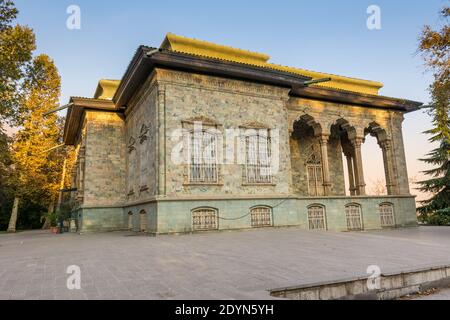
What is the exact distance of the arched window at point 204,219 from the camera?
44.3 feet

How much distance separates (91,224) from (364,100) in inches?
687

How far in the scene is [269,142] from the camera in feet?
52.5

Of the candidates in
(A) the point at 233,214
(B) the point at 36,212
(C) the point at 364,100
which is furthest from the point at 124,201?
(B) the point at 36,212

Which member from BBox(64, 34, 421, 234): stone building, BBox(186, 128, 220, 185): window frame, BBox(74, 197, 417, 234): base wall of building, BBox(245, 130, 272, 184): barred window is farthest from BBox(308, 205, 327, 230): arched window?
BBox(186, 128, 220, 185): window frame

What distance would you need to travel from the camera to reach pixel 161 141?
13.5m

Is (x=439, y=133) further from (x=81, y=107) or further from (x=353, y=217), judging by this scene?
(x=81, y=107)

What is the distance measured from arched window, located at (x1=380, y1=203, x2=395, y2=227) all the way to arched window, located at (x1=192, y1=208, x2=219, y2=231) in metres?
10.3

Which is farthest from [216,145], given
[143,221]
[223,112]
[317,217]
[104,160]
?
[104,160]

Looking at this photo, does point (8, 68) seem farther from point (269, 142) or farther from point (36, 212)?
point (36, 212)

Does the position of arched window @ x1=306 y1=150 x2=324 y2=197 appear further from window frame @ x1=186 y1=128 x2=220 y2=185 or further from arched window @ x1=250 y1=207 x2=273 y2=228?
window frame @ x1=186 y1=128 x2=220 y2=185

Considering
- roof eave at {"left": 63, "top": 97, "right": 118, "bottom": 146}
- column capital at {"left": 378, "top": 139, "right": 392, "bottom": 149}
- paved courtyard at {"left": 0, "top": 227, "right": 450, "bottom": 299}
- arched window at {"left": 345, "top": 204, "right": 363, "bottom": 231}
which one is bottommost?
paved courtyard at {"left": 0, "top": 227, "right": 450, "bottom": 299}

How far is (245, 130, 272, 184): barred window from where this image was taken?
15222mm

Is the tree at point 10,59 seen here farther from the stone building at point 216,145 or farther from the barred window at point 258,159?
the barred window at point 258,159

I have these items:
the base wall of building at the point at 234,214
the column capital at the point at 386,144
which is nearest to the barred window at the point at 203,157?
the base wall of building at the point at 234,214
